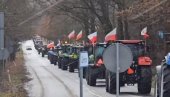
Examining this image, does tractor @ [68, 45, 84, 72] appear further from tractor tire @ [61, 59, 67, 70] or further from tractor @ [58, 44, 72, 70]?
tractor tire @ [61, 59, 67, 70]

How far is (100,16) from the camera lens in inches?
2441

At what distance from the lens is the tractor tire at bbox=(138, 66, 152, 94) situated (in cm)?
2630

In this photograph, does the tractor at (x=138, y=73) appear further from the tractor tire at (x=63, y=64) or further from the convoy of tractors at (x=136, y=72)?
the tractor tire at (x=63, y=64)

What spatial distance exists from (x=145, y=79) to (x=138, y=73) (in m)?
0.45

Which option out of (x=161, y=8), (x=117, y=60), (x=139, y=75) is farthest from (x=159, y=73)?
(x=161, y=8)

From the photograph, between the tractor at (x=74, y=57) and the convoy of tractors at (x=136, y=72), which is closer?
the convoy of tractors at (x=136, y=72)

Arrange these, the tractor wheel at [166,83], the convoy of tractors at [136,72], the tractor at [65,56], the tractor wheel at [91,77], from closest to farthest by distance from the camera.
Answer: the tractor wheel at [166,83] → the convoy of tractors at [136,72] → the tractor wheel at [91,77] → the tractor at [65,56]

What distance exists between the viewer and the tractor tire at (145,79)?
86.3 ft

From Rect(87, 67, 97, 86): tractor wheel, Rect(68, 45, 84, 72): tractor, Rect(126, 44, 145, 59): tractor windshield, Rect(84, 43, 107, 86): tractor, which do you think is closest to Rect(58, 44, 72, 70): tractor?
Rect(68, 45, 84, 72): tractor

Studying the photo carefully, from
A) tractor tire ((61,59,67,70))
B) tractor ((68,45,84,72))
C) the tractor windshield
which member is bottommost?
tractor tire ((61,59,67,70))

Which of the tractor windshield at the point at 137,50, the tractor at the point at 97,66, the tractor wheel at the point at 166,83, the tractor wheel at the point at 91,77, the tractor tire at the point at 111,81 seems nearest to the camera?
the tractor wheel at the point at 166,83

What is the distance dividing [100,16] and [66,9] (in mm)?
3829

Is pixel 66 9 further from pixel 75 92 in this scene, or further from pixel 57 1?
pixel 75 92

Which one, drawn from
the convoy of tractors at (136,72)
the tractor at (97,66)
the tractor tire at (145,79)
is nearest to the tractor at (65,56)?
the convoy of tractors at (136,72)
